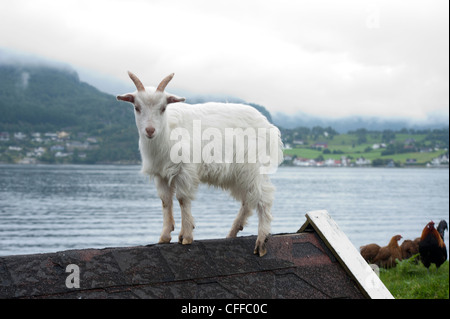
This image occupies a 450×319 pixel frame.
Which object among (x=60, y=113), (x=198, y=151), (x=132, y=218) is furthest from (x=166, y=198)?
(x=60, y=113)

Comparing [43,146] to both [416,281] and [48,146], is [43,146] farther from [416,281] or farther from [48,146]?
[416,281]

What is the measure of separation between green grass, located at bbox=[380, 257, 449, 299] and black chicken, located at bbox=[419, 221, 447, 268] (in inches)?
18.4

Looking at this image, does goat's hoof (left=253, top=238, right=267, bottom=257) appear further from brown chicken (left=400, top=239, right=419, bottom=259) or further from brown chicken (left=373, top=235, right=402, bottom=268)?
brown chicken (left=400, top=239, right=419, bottom=259)

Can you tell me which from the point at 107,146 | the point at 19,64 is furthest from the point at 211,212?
the point at 19,64

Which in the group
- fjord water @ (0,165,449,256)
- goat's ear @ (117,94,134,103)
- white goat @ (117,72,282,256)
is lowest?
fjord water @ (0,165,449,256)

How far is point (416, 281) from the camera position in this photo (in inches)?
586

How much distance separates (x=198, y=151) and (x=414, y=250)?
16.3 metres

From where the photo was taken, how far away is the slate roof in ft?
12.6

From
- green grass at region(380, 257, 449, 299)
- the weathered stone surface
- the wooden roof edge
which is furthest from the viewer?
green grass at region(380, 257, 449, 299)

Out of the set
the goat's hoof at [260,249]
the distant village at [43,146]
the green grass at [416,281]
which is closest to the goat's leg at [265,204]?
the goat's hoof at [260,249]

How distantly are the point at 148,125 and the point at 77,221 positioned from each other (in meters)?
42.5

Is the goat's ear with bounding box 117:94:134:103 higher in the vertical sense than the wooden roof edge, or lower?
higher

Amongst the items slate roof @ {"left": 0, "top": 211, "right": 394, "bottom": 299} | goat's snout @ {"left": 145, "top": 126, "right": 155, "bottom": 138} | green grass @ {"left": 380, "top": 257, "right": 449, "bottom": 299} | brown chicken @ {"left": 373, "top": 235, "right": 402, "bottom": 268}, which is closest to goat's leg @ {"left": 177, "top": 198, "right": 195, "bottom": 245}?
slate roof @ {"left": 0, "top": 211, "right": 394, "bottom": 299}
